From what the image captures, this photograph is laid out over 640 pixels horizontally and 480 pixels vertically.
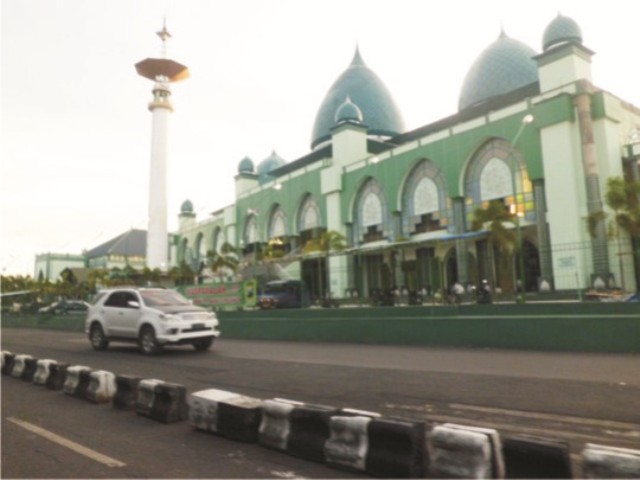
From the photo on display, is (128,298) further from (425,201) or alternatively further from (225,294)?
(425,201)

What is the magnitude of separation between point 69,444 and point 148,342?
801 centimetres

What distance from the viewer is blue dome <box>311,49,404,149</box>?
2388 inches

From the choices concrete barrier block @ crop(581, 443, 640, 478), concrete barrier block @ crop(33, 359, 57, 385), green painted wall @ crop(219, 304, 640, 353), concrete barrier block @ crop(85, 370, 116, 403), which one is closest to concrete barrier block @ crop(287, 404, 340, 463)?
concrete barrier block @ crop(581, 443, 640, 478)

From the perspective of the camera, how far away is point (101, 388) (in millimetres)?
6672

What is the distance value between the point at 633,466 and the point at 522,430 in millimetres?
2007

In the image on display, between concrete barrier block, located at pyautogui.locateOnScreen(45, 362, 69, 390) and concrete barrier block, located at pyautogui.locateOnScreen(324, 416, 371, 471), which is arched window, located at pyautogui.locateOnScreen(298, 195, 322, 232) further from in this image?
concrete barrier block, located at pyautogui.locateOnScreen(324, 416, 371, 471)

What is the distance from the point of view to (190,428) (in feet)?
17.2

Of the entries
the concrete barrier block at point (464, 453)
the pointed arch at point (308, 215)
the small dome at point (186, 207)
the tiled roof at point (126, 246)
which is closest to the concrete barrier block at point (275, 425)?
the concrete barrier block at point (464, 453)

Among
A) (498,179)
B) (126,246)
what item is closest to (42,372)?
(498,179)

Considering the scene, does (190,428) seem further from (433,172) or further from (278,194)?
(278,194)

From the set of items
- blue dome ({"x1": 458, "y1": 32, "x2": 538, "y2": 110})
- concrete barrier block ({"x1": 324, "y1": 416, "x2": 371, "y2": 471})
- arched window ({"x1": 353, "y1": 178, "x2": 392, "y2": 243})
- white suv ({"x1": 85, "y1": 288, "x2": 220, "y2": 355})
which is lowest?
concrete barrier block ({"x1": 324, "y1": 416, "x2": 371, "y2": 471})

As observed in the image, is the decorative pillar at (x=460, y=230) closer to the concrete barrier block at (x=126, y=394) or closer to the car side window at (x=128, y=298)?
the car side window at (x=128, y=298)

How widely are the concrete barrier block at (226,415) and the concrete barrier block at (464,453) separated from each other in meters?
1.83

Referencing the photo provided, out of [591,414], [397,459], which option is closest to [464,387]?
[591,414]
